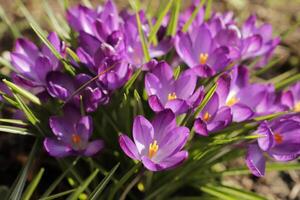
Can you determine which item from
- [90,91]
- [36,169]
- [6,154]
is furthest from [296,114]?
[6,154]

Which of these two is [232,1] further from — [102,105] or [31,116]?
[31,116]

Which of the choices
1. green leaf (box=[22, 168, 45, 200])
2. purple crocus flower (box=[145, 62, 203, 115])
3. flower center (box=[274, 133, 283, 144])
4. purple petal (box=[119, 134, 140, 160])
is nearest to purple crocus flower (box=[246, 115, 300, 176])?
flower center (box=[274, 133, 283, 144])

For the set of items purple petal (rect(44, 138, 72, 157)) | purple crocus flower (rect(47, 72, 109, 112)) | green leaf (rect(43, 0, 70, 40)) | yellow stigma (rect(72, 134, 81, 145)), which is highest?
green leaf (rect(43, 0, 70, 40))

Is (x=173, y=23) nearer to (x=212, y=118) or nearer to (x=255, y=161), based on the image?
(x=212, y=118)

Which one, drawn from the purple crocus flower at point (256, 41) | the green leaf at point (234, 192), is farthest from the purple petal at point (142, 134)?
the purple crocus flower at point (256, 41)

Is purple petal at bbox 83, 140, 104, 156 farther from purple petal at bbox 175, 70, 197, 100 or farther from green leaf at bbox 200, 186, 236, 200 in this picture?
green leaf at bbox 200, 186, 236, 200

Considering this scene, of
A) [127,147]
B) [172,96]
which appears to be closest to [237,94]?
[172,96]
